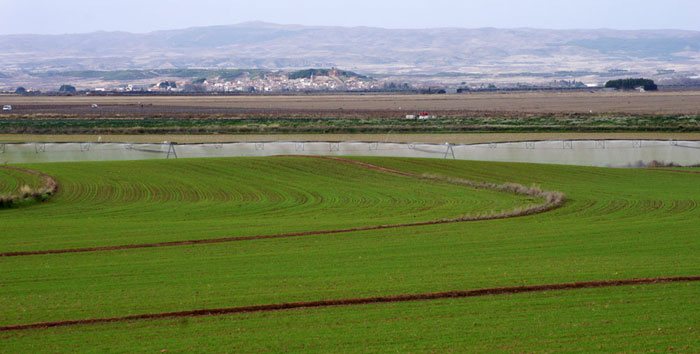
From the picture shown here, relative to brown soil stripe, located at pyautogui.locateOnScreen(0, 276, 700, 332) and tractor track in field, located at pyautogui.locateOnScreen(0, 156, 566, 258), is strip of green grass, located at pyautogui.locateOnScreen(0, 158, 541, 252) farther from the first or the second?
brown soil stripe, located at pyautogui.locateOnScreen(0, 276, 700, 332)

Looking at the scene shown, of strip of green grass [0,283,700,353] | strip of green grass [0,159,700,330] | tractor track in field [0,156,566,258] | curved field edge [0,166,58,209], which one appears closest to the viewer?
strip of green grass [0,283,700,353]

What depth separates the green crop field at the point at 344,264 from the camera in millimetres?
14445

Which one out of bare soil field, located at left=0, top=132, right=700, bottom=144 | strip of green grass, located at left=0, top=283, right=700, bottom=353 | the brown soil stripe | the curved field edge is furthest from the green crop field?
bare soil field, located at left=0, top=132, right=700, bottom=144

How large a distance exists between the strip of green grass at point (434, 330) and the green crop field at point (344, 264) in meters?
0.05

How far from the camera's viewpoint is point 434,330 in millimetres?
14594

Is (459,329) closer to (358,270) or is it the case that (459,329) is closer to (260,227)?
(358,270)

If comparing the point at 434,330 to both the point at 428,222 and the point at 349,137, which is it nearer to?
the point at 428,222

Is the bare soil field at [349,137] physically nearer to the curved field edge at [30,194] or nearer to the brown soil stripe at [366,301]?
the curved field edge at [30,194]

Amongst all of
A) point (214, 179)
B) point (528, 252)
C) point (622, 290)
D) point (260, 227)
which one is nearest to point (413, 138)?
point (214, 179)

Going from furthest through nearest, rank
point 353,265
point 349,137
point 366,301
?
1. point 349,137
2. point 353,265
3. point 366,301

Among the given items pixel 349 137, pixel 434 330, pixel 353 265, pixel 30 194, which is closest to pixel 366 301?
pixel 434 330

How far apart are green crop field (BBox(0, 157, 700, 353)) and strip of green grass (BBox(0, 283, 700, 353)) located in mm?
48

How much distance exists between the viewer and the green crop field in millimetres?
14445

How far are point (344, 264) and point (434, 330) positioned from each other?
5.89m
